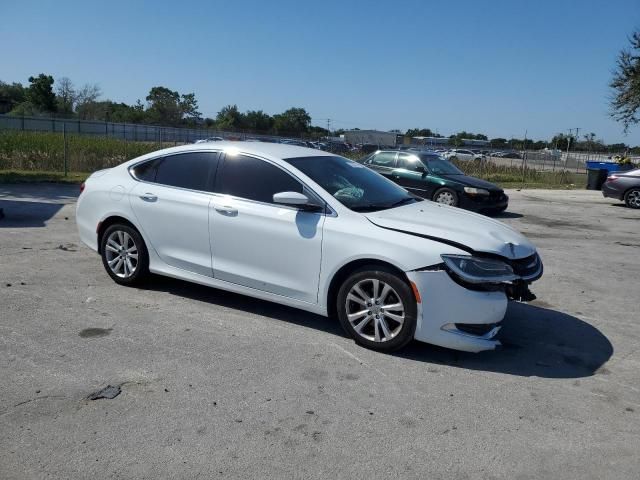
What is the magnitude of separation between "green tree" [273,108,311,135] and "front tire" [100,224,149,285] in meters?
77.2

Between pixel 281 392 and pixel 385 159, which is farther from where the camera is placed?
pixel 385 159

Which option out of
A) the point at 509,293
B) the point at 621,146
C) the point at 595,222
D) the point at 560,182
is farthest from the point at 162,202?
the point at 621,146

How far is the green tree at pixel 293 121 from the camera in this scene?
3351 inches

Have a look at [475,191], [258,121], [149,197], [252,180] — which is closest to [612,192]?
[475,191]

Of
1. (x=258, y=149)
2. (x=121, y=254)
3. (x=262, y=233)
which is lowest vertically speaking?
(x=121, y=254)

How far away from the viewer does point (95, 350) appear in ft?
14.7

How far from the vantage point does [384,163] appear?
47.6 feet

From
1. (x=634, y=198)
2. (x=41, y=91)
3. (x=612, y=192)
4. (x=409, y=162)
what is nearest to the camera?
(x=409, y=162)

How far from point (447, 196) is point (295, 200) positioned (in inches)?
367

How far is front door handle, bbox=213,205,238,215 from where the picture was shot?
5.32 metres

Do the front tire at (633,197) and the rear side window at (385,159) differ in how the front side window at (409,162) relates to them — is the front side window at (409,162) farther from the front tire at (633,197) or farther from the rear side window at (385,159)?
the front tire at (633,197)

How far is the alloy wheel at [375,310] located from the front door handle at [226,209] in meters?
1.38

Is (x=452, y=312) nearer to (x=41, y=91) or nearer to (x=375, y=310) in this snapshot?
(x=375, y=310)

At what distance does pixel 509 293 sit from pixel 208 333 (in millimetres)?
2543
